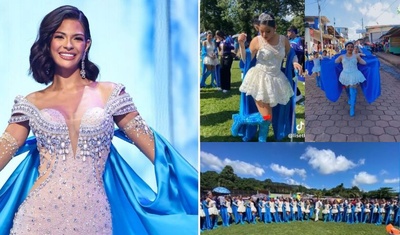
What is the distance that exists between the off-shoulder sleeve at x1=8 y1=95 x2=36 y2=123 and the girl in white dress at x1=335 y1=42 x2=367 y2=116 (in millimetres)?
2442

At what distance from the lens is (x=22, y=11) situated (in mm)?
4215

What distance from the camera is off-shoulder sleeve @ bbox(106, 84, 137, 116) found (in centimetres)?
410

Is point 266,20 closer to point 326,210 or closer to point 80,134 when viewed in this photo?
point 326,210

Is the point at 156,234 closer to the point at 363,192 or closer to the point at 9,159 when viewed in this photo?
the point at 9,159

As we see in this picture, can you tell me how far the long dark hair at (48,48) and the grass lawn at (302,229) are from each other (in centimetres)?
166

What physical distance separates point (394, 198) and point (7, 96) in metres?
3.17

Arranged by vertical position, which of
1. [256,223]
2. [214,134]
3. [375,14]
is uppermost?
[375,14]

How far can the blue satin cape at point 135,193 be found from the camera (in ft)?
13.4

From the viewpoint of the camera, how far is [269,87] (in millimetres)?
4297

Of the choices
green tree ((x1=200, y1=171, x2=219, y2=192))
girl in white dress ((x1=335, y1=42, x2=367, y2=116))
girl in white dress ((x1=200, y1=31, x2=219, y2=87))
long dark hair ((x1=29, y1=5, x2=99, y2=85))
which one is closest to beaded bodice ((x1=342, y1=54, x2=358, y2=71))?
girl in white dress ((x1=335, y1=42, x2=367, y2=116))

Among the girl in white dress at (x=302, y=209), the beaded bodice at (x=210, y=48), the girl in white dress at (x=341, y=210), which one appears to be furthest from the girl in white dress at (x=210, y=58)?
the girl in white dress at (x=341, y=210)

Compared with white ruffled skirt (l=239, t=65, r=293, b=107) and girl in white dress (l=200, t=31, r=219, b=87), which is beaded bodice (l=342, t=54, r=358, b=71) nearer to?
→ white ruffled skirt (l=239, t=65, r=293, b=107)

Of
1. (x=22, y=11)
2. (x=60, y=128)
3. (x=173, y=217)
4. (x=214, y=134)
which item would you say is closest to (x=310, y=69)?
(x=214, y=134)

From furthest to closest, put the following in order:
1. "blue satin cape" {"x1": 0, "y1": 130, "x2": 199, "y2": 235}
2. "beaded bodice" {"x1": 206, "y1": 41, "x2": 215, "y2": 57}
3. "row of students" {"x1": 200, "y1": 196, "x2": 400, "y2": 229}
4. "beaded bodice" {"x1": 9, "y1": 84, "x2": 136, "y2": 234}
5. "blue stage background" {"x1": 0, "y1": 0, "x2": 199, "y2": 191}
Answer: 1. "beaded bodice" {"x1": 206, "y1": 41, "x2": 215, "y2": 57}
2. "row of students" {"x1": 200, "y1": 196, "x2": 400, "y2": 229}
3. "blue stage background" {"x1": 0, "y1": 0, "x2": 199, "y2": 191}
4. "blue satin cape" {"x1": 0, "y1": 130, "x2": 199, "y2": 235}
5. "beaded bodice" {"x1": 9, "y1": 84, "x2": 136, "y2": 234}
